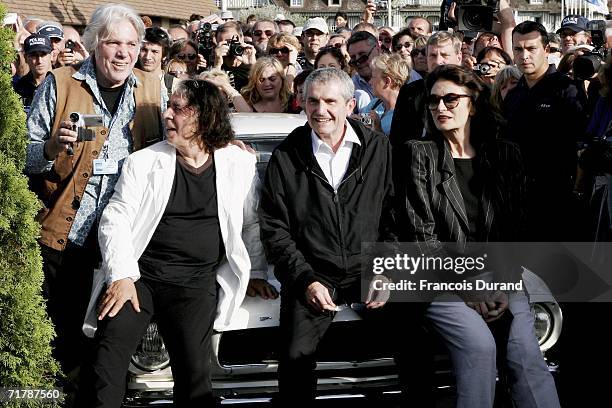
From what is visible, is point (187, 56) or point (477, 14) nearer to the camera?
point (477, 14)

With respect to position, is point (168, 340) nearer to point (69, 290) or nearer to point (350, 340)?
point (69, 290)

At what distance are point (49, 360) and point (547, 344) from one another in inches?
107

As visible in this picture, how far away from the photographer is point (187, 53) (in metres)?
10.4

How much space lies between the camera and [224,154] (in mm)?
5184

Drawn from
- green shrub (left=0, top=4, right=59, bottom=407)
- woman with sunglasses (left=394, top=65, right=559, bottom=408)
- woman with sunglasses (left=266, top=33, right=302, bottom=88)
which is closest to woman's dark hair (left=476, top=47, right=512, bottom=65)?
woman with sunglasses (left=266, top=33, right=302, bottom=88)

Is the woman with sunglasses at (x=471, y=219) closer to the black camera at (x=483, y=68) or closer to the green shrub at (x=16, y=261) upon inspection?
the green shrub at (x=16, y=261)

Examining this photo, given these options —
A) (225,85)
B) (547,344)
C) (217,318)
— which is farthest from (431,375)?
(225,85)

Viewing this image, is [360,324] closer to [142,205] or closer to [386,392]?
[386,392]

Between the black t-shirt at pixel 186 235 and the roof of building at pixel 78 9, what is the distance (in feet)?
56.3

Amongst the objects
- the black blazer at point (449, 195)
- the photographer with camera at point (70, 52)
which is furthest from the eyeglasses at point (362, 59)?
the black blazer at point (449, 195)

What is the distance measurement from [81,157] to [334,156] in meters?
1.36

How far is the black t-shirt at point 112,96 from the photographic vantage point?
537cm

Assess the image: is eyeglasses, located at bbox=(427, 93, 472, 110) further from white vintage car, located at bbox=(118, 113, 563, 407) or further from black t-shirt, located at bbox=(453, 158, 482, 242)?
white vintage car, located at bbox=(118, 113, 563, 407)

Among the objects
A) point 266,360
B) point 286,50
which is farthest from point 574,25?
point 266,360
